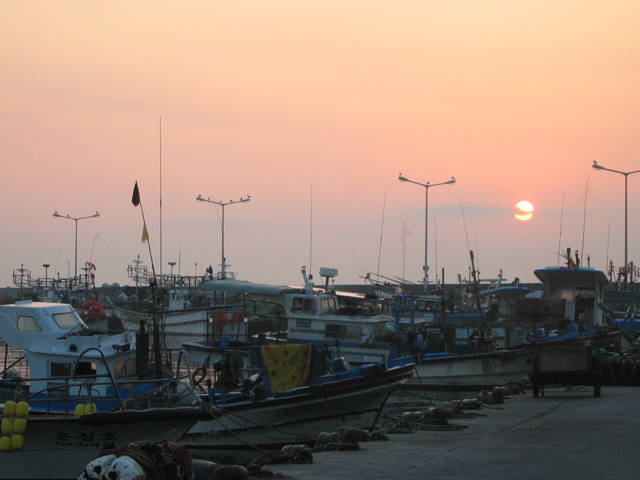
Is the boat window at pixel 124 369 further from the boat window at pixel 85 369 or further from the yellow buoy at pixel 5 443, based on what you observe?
the yellow buoy at pixel 5 443

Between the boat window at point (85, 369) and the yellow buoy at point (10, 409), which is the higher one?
the yellow buoy at point (10, 409)

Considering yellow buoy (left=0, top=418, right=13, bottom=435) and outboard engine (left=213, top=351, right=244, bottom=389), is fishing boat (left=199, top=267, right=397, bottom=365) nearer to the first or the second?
outboard engine (left=213, top=351, right=244, bottom=389)

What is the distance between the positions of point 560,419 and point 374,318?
12.2 m

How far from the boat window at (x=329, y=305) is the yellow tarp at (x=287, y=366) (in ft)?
31.3

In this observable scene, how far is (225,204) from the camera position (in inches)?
1930

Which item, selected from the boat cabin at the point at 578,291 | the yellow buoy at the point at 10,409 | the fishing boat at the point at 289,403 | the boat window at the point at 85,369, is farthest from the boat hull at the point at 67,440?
the boat cabin at the point at 578,291

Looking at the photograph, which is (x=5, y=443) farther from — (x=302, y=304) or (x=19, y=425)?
(x=302, y=304)

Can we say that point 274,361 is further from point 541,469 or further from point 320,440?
point 541,469

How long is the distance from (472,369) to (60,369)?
14112mm

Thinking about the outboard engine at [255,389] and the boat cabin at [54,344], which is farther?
the boat cabin at [54,344]

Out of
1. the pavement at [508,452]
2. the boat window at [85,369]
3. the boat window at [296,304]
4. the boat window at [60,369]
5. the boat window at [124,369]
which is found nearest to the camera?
the pavement at [508,452]

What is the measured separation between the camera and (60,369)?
16672mm

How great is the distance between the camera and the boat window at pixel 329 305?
27.1 meters

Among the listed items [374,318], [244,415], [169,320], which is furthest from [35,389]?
[169,320]
